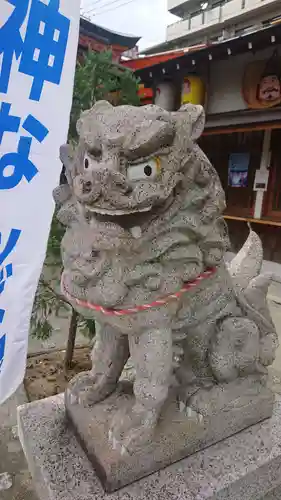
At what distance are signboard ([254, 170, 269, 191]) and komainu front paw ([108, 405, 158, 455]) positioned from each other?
14.5ft

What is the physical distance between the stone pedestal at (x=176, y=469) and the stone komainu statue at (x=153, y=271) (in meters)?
0.14

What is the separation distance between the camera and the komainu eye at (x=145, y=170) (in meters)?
0.85

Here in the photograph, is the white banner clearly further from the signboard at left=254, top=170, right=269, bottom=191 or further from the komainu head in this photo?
the signboard at left=254, top=170, right=269, bottom=191

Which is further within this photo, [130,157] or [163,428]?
[163,428]

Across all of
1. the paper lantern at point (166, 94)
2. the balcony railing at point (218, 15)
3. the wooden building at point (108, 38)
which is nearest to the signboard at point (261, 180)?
the paper lantern at point (166, 94)

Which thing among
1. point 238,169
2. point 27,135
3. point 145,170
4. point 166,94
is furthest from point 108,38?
point 145,170

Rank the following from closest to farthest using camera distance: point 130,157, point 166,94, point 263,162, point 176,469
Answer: point 130,157 → point 176,469 → point 263,162 → point 166,94

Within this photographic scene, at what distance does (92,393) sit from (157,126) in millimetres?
876

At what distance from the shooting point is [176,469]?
1131 mm

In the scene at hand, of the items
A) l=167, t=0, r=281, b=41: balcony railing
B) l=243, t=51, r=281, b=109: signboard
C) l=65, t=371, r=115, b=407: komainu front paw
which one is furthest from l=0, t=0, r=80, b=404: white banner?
l=167, t=0, r=281, b=41: balcony railing

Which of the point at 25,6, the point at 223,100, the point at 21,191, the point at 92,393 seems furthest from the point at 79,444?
the point at 223,100

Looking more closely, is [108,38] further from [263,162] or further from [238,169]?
[263,162]

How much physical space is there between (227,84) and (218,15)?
12340 millimetres

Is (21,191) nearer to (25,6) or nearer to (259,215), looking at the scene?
(25,6)
